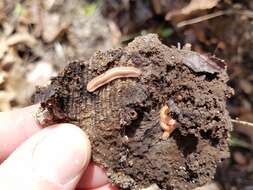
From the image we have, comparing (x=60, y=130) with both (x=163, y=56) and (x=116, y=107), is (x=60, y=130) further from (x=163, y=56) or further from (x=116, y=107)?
(x=163, y=56)

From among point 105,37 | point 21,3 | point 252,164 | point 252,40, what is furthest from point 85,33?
point 252,164

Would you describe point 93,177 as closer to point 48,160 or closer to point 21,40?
point 48,160

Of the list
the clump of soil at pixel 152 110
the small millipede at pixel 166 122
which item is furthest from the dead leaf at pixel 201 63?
the small millipede at pixel 166 122

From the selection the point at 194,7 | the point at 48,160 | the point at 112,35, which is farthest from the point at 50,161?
the point at 194,7

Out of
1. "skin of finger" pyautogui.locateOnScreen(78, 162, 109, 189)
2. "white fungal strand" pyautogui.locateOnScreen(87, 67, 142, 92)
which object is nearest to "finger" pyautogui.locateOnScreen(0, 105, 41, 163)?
"skin of finger" pyautogui.locateOnScreen(78, 162, 109, 189)

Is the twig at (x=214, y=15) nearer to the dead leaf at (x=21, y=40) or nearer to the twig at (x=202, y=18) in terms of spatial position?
the twig at (x=202, y=18)

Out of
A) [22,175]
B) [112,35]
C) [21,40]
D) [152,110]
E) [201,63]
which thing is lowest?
[112,35]

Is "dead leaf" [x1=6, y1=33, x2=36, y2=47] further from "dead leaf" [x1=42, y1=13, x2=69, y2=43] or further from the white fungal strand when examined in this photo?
the white fungal strand
